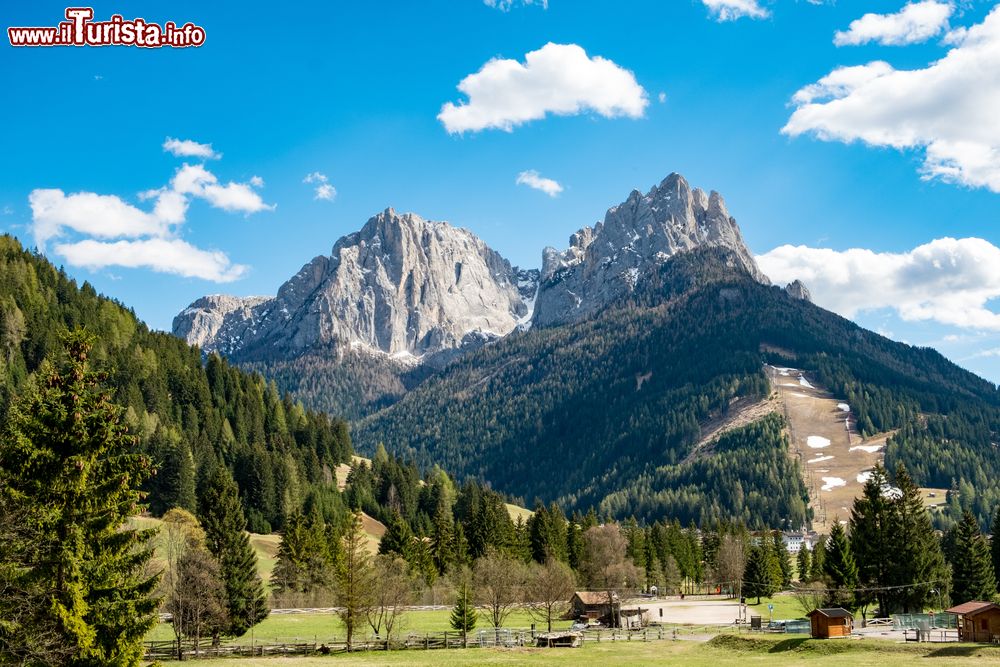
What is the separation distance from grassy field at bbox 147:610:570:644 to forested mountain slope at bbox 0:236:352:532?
3786 cm

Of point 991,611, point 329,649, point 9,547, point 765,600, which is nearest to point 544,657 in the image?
point 329,649

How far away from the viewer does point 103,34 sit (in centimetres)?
4456

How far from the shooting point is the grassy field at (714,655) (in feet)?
172

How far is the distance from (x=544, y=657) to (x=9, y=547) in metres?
42.1

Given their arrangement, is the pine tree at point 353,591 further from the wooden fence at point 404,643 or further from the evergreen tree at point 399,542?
the evergreen tree at point 399,542

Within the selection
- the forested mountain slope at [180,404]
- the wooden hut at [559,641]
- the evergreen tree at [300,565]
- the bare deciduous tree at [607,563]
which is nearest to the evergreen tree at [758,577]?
the bare deciduous tree at [607,563]

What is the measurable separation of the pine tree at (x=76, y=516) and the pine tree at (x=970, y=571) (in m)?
90.1

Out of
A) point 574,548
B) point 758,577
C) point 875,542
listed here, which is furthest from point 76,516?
point 758,577

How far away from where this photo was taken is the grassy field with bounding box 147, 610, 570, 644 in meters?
68.9

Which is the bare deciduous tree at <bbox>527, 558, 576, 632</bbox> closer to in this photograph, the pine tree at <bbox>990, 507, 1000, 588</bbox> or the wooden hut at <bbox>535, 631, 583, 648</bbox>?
the wooden hut at <bbox>535, 631, 583, 648</bbox>

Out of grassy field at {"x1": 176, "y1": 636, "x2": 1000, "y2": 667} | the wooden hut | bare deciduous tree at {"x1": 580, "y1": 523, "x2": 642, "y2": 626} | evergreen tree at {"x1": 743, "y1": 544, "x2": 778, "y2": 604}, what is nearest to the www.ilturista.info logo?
grassy field at {"x1": 176, "y1": 636, "x2": 1000, "y2": 667}

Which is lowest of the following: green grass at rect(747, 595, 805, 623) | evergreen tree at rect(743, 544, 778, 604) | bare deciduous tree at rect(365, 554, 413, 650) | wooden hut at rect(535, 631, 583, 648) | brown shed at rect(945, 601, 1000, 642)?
green grass at rect(747, 595, 805, 623)

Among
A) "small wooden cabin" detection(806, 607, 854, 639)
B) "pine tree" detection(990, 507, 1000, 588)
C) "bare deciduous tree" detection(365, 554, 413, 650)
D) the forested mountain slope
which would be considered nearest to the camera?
"small wooden cabin" detection(806, 607, 854, 639)

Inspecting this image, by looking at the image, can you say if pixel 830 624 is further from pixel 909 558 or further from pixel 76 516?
pixel 76 516
